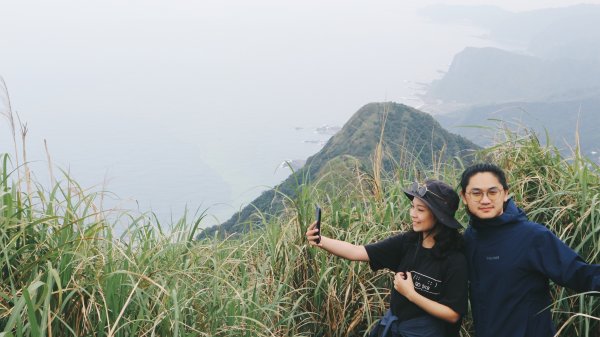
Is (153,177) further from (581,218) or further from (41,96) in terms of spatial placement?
(41,96)

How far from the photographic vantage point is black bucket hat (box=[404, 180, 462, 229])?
79.6 inches

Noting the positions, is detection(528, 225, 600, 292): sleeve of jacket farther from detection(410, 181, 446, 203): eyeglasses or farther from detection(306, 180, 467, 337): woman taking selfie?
detection(410, 181, 446, 203): eyeglasses

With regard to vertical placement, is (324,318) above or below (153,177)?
above

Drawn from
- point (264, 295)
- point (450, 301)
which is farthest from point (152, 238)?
point (450, 301)

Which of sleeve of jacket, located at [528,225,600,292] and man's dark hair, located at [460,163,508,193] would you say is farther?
man's dark hair, located at [460,163,508,193]

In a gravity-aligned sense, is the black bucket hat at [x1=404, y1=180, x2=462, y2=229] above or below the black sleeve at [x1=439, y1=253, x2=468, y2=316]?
above

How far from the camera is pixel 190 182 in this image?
10581cm

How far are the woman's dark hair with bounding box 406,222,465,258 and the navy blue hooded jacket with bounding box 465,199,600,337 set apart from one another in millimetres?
55

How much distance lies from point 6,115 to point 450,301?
8.03 ft

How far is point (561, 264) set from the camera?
1803 mm

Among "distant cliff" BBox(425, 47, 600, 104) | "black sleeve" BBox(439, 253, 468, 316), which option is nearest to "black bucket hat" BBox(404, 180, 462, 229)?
"black sleeve" BBox(439, 253, 468, 316)

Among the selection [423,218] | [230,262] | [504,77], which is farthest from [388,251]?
[504,77]

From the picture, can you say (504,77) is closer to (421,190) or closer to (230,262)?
(230,262)

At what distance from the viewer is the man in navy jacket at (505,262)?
1.87m
